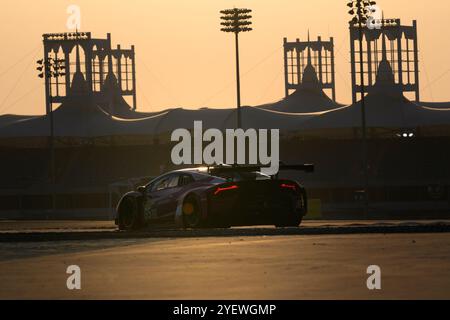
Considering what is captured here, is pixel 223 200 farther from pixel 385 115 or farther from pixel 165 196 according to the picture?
pixel 385 115

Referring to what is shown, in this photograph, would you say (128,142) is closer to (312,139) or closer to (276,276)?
(312,139)

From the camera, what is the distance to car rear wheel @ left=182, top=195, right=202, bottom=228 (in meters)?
28.6

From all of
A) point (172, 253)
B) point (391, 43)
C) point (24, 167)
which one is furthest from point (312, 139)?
point (172, 253)

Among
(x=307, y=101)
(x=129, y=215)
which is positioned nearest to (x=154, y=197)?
(x=129, y=215)

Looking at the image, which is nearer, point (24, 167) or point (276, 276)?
point (276, 276)

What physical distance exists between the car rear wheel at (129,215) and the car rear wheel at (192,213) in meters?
1.62

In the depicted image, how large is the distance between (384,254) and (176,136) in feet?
315

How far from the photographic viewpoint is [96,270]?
17531 mm

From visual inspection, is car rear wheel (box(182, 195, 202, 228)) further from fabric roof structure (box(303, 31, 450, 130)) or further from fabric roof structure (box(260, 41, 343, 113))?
fabric roof structure (box(260, 41, 343, 113))

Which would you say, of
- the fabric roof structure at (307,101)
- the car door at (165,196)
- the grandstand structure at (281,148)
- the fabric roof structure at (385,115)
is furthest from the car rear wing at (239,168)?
the fabric roof structure at (307,101)

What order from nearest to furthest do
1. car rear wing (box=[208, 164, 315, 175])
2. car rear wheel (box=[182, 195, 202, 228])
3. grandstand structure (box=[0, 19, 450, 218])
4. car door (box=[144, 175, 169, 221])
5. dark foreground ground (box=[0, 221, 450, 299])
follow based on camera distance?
dark foreground ground (box=[0, 221, 450, 299]), car rear wheel (box=[182, 195, 202, 228]), car rear wing (box=[208, 164, 315, 175]), car door (box=[144, 175, 169, 221]), grandstand structure (box=[0, 19, 450, 218])

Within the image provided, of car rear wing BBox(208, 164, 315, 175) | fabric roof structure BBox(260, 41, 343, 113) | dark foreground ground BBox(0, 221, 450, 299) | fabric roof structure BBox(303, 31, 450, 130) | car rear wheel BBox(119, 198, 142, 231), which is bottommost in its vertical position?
dark foreground ground BBox(0, 221, 450, 299)

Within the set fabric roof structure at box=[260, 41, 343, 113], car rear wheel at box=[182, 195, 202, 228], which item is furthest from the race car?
fabric roof structure at box=[260, 41, 343, 113]

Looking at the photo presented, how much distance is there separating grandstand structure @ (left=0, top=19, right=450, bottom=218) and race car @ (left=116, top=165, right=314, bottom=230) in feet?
170
